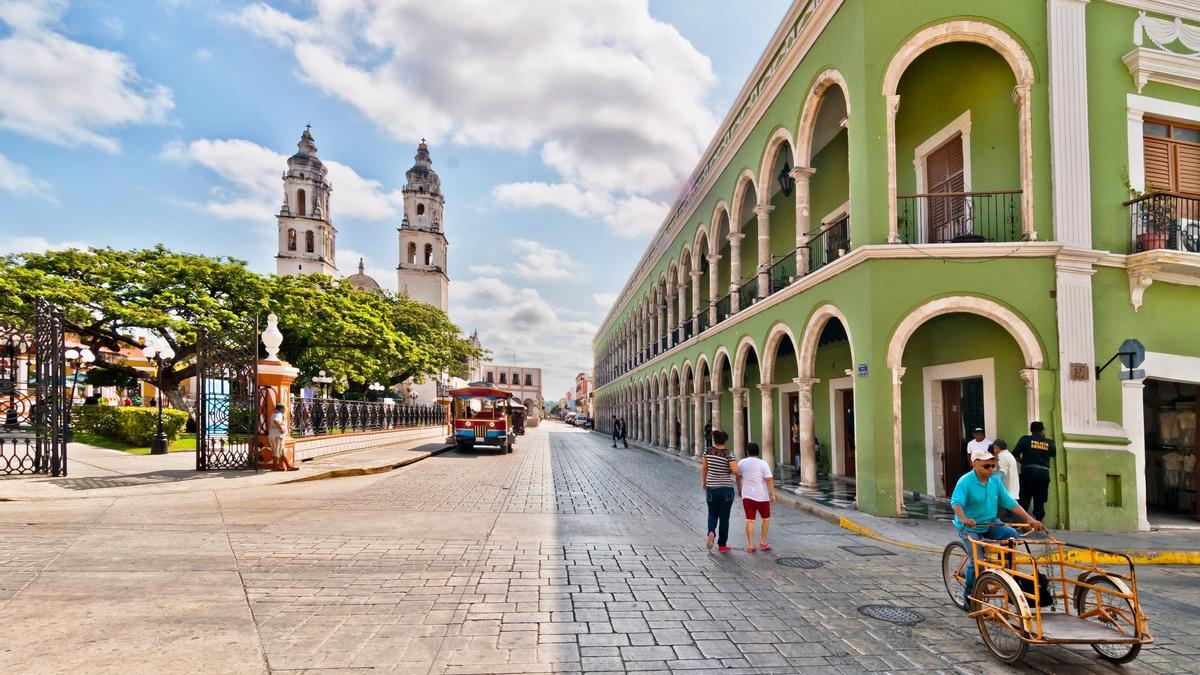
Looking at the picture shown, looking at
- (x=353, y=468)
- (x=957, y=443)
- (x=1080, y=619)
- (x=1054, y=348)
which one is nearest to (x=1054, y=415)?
A: (x=1054, y=348)

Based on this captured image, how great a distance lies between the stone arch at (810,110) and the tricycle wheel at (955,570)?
30.8 feet

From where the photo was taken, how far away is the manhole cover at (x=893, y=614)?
5.57m

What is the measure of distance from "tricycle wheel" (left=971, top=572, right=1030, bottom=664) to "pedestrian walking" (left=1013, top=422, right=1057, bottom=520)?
599 centimetres

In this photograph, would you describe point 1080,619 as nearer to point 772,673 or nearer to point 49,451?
point 772,673

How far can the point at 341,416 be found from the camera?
22.5m

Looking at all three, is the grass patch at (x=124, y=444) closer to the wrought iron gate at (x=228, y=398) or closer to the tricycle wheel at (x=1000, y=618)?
the wrought iron gate at (x=228, y=398)

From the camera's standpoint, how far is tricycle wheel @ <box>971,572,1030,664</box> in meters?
4.54

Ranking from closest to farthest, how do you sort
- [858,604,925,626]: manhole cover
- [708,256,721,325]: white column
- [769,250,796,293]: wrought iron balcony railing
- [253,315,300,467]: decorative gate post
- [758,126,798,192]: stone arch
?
[858,604,925,626]: manhole cover
[758,126,798,192]: stone arch
[253,315,300,467]: decorative gate post
[769,250,796,293]: wrought iron balcony railing
[708,256,721,325]: white column

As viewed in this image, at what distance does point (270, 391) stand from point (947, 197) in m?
15.8

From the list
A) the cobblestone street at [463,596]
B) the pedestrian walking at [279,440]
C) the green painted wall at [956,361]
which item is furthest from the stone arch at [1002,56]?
the pedestrian walking at [279,440]

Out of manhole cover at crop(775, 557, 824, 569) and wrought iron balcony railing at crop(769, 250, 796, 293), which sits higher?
wrought iron balcony railing at crop(769, 250, 796, 293)

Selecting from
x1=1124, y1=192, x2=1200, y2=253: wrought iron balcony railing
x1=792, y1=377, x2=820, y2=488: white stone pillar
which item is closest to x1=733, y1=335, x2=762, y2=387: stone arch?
x1=792, y1=377, x2=820, y2=488: white stone pillar

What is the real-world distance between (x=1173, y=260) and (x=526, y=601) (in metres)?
11.7

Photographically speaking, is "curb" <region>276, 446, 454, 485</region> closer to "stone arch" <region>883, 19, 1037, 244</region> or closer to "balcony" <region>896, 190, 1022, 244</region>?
"stone arch" <region>883, 19, 1037, 244</region>
